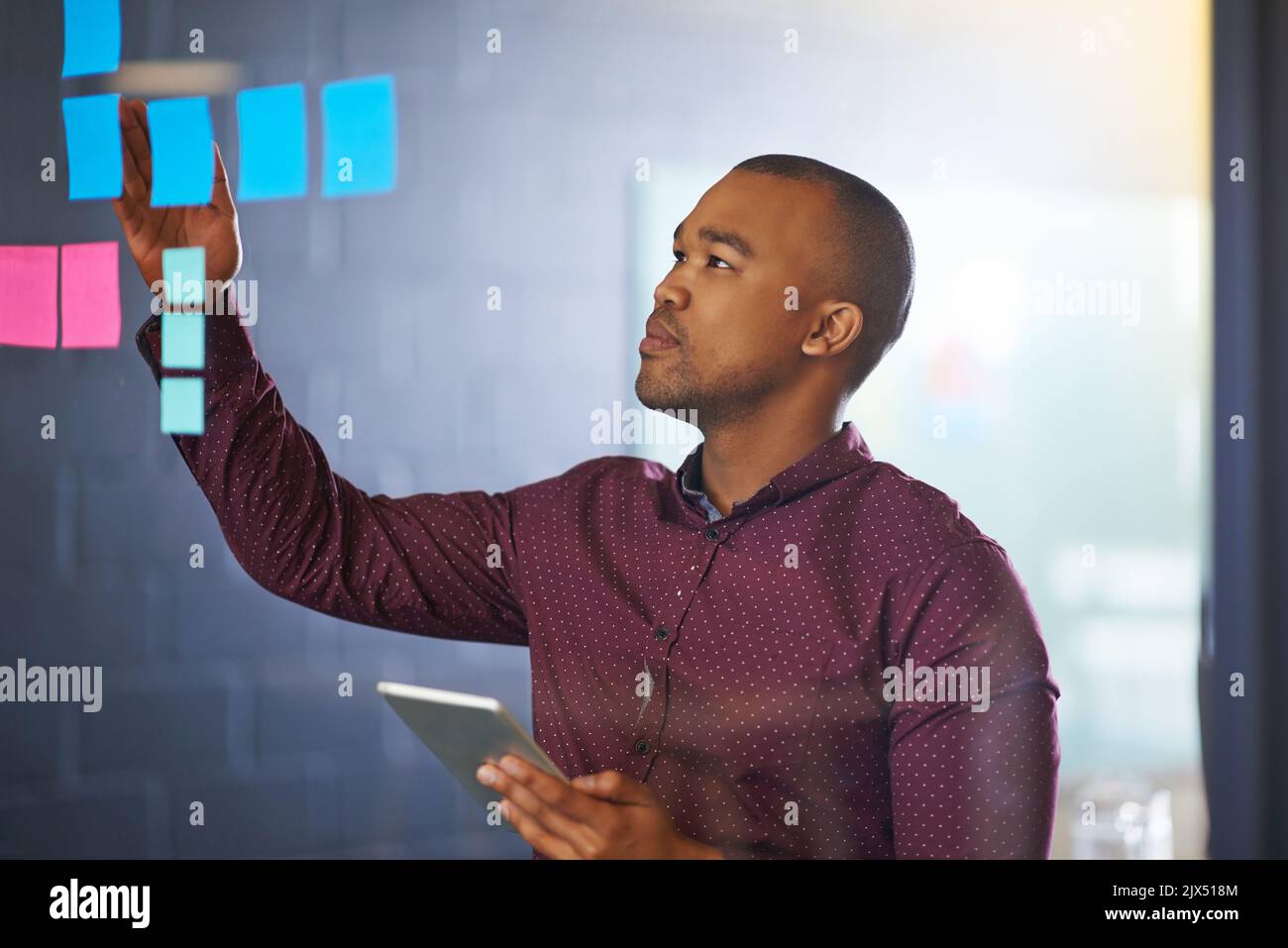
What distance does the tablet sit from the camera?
1.20m

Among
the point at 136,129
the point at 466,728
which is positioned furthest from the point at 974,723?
the point at 136,129

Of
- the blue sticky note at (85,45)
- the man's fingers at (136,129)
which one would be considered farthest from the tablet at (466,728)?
the blue sticky note at (85,45)

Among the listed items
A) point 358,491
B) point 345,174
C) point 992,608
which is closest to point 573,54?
point 345,174

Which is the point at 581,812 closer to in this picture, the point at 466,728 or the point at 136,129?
the point at 466,728

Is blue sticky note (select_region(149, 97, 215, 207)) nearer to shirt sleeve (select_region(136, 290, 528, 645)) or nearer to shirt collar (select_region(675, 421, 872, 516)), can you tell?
shirt sleeve (select_region(136, 290, 528, 645))

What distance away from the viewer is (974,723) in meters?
1.35

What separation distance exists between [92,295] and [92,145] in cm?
19

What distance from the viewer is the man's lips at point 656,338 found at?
61.4 inches

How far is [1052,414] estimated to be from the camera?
1.67 meters

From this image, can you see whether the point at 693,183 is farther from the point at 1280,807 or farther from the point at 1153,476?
the point at 1280,807

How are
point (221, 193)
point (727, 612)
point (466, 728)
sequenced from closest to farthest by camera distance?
1. point (466, 728)
2. point (727, 612)
3. point (221, 193)

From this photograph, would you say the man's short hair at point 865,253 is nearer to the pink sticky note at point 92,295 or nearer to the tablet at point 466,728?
the tablet at point 466,728

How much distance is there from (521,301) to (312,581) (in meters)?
0.46

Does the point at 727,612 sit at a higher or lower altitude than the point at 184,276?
lower
